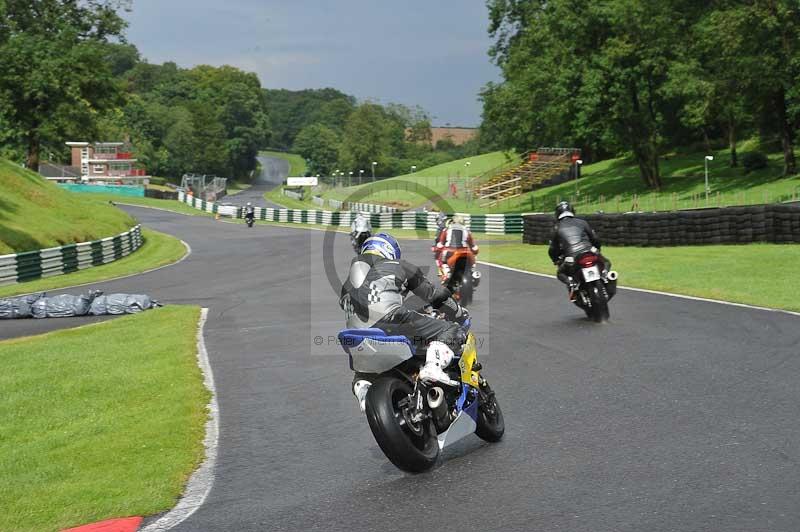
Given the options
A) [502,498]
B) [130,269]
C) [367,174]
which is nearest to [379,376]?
[502,498]

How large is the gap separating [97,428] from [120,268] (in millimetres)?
25317

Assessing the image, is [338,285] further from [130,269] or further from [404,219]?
[404,219]

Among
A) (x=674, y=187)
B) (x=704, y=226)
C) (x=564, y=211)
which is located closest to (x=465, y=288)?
(x=564, y=211)

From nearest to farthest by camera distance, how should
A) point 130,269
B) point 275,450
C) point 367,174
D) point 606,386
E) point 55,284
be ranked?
1. point 275,450
2. point 606,386
3. point 55,284
4. point 130,269
5. point 367,174

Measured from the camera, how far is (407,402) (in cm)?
661

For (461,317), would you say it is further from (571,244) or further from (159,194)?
(159,194)

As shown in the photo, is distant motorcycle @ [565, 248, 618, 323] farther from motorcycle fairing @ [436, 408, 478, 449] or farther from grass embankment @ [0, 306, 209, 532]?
motorcycle fairing @ [436, 408, 478, 449]

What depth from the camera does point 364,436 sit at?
26.0 ft

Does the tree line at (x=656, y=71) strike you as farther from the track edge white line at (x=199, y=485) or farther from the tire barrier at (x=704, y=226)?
the track edge white line at (x=199, y=485)

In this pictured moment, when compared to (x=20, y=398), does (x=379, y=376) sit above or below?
above

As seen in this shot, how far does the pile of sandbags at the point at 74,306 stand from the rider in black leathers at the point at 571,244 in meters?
9.91

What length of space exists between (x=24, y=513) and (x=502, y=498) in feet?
10.8

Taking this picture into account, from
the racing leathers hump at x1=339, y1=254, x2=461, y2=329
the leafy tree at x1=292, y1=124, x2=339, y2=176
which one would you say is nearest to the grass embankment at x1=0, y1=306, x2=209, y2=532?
the racing leathers hump at x1=339, y1=254, x2=461, y2=329

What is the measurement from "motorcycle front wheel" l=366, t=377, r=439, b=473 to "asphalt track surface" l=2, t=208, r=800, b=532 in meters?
0.17
